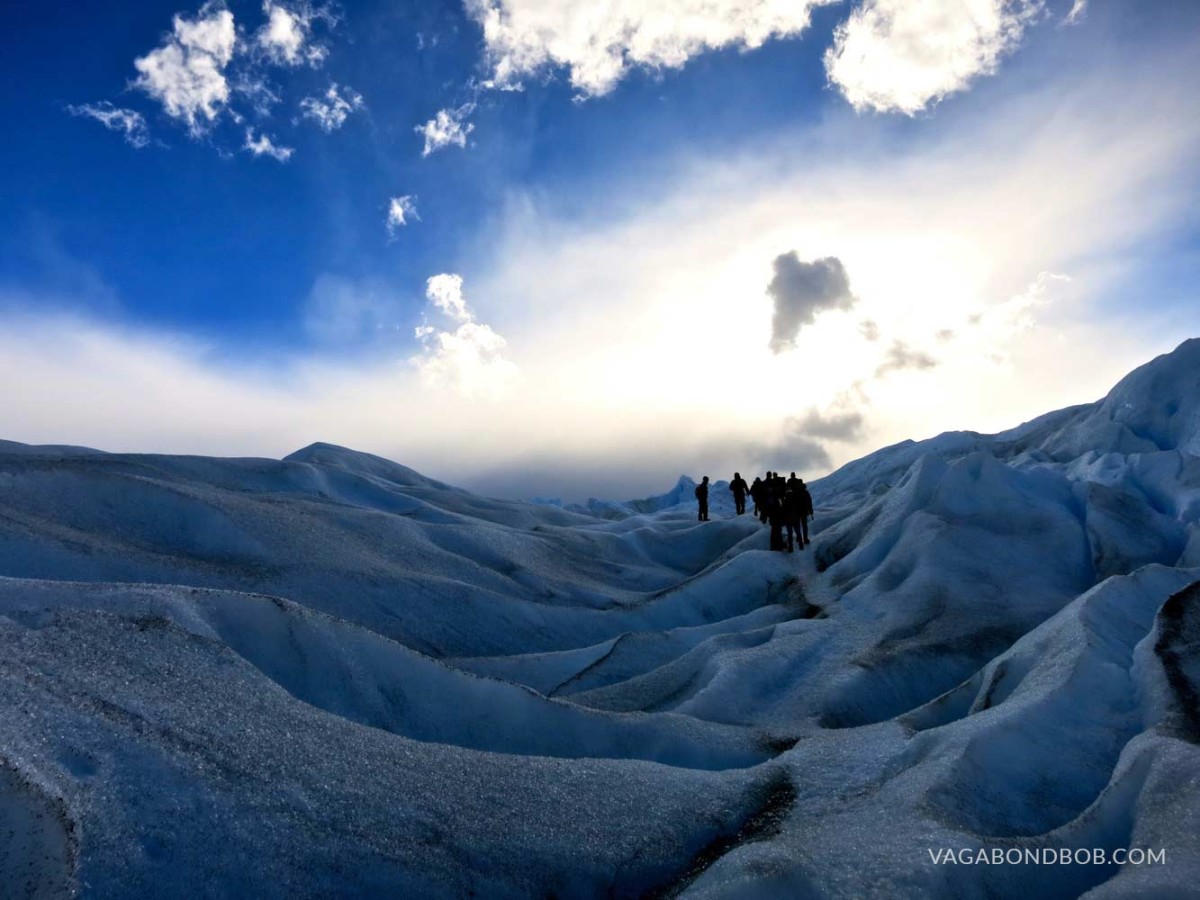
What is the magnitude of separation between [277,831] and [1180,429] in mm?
30506

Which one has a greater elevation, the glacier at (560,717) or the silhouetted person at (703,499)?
the silhouetted person at (703,499)

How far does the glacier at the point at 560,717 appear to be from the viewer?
3643 millimetres

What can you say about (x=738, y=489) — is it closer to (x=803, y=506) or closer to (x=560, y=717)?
(x=803, y=506)

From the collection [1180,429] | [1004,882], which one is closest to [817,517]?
[1180,429]

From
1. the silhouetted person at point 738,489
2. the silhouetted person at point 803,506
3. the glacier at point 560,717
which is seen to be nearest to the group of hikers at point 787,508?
the silhouetted person at point 803,506

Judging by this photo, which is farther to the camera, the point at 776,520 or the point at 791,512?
the point at 776,520

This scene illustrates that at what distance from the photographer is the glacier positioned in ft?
12.0

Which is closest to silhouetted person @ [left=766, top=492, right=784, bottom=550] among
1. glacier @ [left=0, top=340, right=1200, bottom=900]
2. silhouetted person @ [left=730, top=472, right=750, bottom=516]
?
glacier @ [left=0, top=340, right=1200, bottom=900]

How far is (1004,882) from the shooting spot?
372 centimetres

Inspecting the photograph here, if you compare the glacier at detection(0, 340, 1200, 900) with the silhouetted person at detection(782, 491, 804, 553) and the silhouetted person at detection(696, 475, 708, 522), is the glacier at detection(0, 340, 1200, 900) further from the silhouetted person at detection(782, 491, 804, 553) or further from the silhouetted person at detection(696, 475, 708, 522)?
the silhouetted person at detection(696, 475, 708, 522)

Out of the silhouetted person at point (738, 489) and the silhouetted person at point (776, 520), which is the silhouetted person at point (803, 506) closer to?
the silhouetted person at point (776, 520)

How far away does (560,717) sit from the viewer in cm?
653

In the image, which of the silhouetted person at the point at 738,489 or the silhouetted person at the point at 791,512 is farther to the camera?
the silhouetted person at the point at 738,489

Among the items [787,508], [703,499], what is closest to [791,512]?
[787,508]
